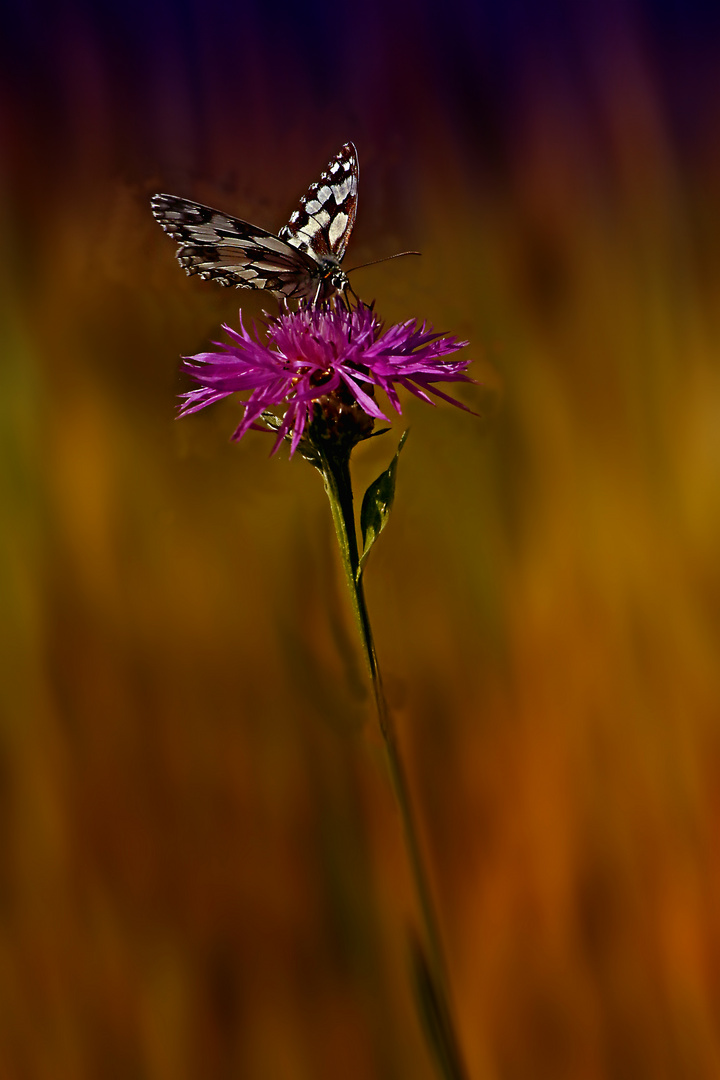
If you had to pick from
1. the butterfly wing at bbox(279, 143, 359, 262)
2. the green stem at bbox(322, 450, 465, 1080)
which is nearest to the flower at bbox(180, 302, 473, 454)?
the green stem at bbox(322, 450, 465, 1080)

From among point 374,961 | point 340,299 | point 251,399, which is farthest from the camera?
→ point 374,961

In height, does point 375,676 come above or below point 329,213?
below

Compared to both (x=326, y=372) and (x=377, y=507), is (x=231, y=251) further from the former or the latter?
(x=377, y=507)

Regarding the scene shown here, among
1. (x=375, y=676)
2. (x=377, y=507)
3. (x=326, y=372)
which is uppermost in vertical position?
(x=326, y=372)

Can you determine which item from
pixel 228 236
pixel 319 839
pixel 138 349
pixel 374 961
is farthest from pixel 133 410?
pixel 374 961

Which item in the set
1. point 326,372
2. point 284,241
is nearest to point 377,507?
point 326,372

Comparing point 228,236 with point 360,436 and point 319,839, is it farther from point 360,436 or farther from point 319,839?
point 319,839

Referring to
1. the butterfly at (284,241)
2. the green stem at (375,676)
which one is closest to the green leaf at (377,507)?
the green stem at (375,676)
